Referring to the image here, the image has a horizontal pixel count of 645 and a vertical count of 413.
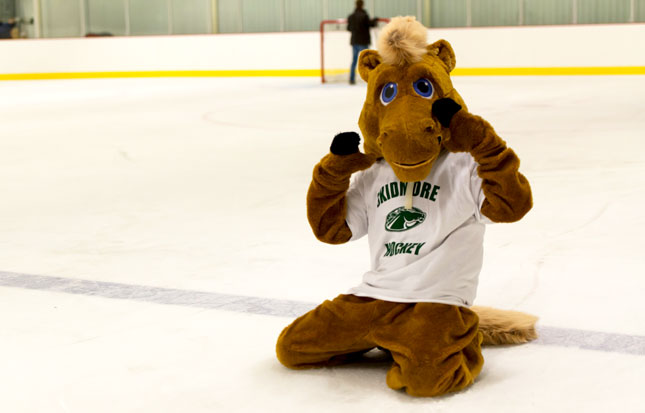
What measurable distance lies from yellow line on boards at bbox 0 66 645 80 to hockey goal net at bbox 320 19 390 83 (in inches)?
4.0

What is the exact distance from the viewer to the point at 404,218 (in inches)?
95.6

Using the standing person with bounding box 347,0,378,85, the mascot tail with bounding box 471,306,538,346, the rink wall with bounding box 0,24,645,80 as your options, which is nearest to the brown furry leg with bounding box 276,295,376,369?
the mascot tail with bounding box 471,306,538,346

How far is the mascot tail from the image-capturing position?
260cm

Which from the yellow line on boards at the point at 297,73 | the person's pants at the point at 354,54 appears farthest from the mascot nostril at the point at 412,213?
the yellow line on boards at the point at 297,73

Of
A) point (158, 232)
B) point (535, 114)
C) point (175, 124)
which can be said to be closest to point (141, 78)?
point (175, 124)

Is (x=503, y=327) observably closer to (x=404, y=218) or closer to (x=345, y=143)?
(x=404, y=218)

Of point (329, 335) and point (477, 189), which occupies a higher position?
point (477, 189)

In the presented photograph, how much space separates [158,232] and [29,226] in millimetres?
778

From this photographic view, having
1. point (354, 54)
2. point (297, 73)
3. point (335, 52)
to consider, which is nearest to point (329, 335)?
point (354, 54)

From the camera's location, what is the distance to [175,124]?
1002 cm

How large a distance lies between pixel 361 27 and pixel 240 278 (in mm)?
13697

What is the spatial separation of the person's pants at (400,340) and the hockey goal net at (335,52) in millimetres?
15726

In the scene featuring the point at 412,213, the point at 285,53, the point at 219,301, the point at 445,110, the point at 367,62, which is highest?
the point at 367,62

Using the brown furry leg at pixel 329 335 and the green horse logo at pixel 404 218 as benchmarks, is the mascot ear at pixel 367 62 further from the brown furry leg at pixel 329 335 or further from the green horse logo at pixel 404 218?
the brown furry leg at pixel 329 335
